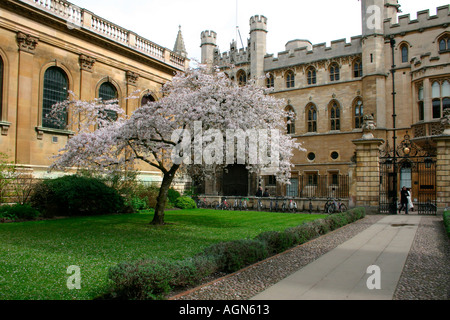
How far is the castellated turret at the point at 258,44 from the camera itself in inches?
1554

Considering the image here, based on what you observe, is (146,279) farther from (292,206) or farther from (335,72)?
(335,72)

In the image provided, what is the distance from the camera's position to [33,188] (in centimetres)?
1697

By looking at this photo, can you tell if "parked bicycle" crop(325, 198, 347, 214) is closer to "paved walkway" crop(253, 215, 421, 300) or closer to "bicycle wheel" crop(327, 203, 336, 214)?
"bicycle wheel" crop(327, 203, 336, 214)

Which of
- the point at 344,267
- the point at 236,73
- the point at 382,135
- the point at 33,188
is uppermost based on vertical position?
the point at 236,73

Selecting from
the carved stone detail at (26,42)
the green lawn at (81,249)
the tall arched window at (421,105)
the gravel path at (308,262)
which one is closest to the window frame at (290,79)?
the tall arched window at (421,105)

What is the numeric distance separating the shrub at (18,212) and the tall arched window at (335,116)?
28924 millimetres

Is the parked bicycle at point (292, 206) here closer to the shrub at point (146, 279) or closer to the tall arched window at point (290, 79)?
the shrub at point (146, 279)

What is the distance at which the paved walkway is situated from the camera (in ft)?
17.7

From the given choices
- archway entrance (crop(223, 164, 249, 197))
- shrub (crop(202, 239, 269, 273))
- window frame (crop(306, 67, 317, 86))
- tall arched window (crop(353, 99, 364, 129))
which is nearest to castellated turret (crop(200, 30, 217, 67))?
window frame (crop(306, 67, 317, 86))

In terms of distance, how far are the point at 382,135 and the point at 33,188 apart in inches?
1107

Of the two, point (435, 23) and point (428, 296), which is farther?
point (435, 23)

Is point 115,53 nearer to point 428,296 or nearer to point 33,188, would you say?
point 33,188

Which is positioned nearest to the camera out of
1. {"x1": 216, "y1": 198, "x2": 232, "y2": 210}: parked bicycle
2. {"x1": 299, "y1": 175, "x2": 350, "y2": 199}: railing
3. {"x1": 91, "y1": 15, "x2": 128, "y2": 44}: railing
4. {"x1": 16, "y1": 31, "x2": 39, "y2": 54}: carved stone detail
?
{"x1": 16, "y1": 31, "x2": 39, "y2": 54}: carved stone detail

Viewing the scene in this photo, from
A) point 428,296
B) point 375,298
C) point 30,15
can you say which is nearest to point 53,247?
Result: point 375,298
